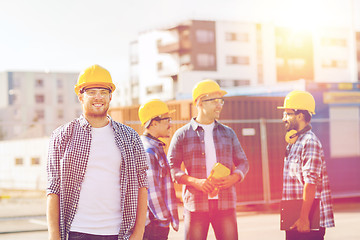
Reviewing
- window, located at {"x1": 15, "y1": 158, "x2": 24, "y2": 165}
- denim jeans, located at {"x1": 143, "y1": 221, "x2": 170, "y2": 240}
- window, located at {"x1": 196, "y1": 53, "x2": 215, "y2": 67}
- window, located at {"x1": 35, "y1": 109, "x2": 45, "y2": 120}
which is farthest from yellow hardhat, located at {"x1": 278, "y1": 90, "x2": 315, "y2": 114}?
window, located at {"x1": 35, "y1": 109, "x2": 45, "y2": 120}

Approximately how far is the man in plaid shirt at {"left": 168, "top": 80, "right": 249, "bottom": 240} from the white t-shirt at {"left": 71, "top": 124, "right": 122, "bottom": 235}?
1796 millimetres

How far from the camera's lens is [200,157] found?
5.42 metres

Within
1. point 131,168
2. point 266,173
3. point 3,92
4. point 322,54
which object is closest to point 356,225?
point 266,173

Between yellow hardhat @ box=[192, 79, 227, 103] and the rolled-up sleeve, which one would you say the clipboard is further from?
yellow hardhat @ box=[192, 79, 227, 103]

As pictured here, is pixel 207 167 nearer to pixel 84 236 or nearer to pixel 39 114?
pixel 84 236

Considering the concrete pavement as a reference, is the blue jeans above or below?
above

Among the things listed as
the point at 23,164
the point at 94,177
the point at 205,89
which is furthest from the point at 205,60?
the point at 94,177

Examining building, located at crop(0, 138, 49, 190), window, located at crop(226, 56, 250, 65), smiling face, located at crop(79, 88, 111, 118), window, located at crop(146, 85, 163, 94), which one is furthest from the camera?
window, located at crop(146, 85, 163, 94)

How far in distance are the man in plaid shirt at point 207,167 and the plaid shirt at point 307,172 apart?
0.45m

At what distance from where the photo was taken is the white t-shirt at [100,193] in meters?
3.49

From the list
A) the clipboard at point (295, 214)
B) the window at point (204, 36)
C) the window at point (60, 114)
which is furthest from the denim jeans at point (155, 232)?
the window at point (60, 114)

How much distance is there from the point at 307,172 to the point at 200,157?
934mm

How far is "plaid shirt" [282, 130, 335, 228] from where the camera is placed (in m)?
5.06

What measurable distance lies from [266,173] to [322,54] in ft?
199
